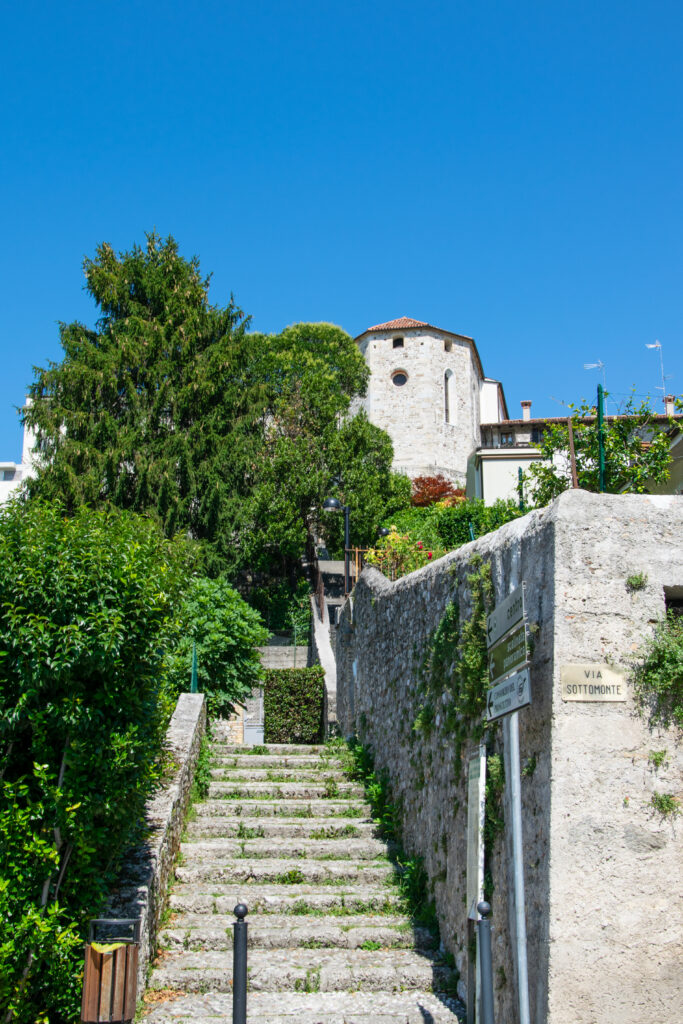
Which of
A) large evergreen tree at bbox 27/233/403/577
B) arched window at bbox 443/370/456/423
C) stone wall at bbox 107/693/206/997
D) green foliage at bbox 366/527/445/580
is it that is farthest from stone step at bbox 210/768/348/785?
arched window at bbox 443/370/456/423

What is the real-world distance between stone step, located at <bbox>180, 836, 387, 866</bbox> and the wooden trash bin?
2.65m

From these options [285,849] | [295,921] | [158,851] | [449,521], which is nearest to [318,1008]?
[295,921]

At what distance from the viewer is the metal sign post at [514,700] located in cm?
403

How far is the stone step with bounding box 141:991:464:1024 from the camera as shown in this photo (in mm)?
5430

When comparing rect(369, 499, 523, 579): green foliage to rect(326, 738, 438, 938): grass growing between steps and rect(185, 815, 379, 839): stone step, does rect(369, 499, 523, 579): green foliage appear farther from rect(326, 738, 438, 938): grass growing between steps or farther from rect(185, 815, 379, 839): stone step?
rect(185, 815, 379, 839): stone step

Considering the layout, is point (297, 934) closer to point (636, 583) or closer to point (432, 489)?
point (636, 583)

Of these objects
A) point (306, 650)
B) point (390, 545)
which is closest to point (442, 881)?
point (390, 545)

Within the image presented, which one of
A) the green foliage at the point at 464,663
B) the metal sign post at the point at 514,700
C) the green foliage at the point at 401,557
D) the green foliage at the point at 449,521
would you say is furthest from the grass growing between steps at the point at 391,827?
the green foliage at the point at 449,521

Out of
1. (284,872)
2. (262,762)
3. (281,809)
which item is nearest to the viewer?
(284,872)

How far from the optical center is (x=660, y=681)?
441 centimetres

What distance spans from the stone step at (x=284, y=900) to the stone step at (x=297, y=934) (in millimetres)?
125

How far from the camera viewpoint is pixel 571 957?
418 cm

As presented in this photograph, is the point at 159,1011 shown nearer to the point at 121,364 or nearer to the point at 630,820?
the point at 630,820

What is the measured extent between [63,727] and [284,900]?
265cm
